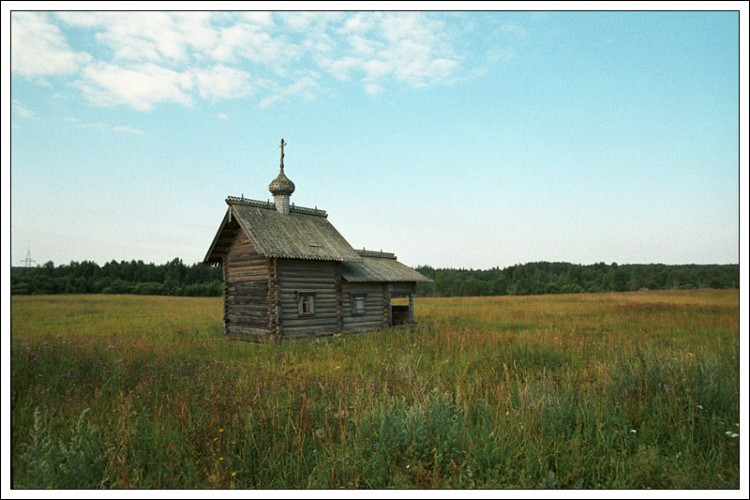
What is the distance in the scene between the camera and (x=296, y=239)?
17.8m

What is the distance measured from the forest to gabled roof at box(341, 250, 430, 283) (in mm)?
15534

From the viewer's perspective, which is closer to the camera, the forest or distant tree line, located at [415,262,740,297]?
the forest

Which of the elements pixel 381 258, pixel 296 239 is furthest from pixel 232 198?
pixel 381 258

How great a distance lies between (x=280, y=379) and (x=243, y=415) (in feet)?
9.22

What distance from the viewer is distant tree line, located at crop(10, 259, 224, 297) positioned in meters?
32.6

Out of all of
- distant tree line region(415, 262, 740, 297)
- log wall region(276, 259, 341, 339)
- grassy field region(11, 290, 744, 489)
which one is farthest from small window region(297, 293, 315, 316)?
distant tree line region(415, 262, 740, 297)

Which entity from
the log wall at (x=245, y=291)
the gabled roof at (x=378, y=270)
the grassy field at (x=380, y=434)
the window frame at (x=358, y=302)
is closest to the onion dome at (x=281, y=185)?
the log wall at (x=245, y=291)

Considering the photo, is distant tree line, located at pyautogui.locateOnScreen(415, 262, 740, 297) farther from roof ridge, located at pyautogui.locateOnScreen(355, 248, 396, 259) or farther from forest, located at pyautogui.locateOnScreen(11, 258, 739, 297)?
roof ridge, located at pyautogui.locateOnScreen(355, 248, 396, 259)

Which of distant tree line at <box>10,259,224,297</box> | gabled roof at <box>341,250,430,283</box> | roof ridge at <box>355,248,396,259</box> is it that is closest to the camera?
gabled roof at <box>341,250,430,283</box>

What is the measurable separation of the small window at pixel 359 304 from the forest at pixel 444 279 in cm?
1711

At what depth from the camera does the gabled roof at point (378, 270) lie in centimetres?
1952

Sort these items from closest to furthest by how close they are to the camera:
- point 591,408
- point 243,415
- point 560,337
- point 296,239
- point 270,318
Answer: point 243,415, point 591,408, point 560,337, point 270,318, point 296,239

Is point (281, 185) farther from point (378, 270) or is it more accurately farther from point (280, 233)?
point (378, 270)

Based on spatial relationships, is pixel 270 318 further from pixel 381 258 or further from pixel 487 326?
pixel 487 326
